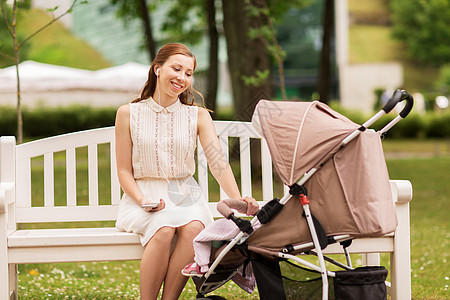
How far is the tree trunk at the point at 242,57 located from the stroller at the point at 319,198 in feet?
18.8

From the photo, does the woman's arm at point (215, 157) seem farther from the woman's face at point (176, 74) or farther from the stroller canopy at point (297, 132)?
the stroller canopy at point (297, 132)

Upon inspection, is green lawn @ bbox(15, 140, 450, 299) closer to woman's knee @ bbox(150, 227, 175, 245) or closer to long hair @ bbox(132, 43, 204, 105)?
woman's knee @ bbox(150, 227, 175, 245)

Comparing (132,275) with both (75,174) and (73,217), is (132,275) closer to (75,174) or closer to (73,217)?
(73,217)

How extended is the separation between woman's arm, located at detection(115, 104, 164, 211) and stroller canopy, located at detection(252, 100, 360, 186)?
2.88 feet

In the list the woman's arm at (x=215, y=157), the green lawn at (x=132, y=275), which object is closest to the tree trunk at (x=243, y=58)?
the green lawn at (x=132, y=275)

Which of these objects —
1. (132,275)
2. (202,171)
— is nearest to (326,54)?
(132,275)

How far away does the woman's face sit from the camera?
3.96 meters

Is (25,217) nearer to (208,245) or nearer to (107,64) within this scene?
(208,245)

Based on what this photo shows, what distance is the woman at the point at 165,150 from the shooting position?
390 centimetres

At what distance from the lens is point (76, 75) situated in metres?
16.1

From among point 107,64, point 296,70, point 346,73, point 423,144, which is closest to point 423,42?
point 346,73

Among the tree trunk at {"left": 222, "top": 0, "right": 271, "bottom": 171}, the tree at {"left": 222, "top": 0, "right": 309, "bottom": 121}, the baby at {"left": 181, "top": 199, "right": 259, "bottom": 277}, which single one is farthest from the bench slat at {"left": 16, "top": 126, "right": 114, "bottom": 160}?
the tree trunk at {"left": 222, "top": 0, "right": 271, "bottom": 171}

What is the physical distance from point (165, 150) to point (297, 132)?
0.99 meters

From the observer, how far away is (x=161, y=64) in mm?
4023
